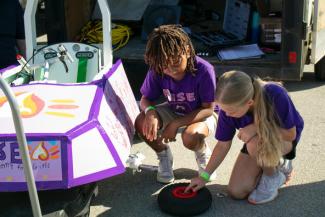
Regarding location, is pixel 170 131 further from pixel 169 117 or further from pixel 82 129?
pixel 82 129

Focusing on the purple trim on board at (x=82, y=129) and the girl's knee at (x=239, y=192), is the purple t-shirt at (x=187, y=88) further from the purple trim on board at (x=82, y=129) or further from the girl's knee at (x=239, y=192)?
the purple trim on board at (x=82, y=129)

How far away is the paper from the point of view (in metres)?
5.14

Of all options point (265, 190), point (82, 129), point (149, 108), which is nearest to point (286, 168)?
point (265, 190)

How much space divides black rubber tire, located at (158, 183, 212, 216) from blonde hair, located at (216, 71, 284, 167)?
389 millimetres

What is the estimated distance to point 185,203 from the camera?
315 centimetres

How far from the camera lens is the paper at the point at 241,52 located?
16.9 ft

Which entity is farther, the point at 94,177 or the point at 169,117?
the point at 169,117

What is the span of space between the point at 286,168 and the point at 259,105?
64cm

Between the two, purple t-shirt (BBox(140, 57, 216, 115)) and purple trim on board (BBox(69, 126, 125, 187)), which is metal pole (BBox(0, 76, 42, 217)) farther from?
purple t-shirt (BBox(140, 57, 216, 115))

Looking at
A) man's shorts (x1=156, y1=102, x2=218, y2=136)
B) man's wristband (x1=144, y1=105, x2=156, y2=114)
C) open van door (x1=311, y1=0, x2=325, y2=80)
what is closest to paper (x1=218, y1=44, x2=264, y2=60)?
open van door (x1=311, y1=0, x2=325, y2=80)

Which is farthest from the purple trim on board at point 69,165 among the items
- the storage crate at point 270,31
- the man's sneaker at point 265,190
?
the storage crate at point 270,31

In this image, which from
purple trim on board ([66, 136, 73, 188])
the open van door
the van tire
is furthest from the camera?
the van tire

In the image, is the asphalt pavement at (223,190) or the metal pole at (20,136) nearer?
the metal pole at (20,136)

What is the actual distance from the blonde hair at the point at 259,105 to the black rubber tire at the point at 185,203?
1.28 feet
